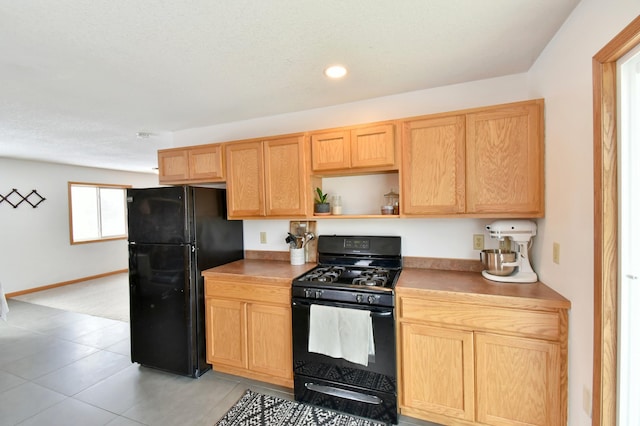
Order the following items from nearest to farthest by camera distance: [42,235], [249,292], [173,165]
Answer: [249,292] → [173,165] → [42,235]

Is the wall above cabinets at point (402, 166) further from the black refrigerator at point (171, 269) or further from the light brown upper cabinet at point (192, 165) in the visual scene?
the black refrigerator at point (171, 269)

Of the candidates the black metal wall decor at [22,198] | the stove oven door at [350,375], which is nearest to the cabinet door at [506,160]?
the stove oven door at [350,375]

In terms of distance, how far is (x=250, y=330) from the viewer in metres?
2.32

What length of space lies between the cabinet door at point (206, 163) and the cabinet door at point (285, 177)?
53 centimetres

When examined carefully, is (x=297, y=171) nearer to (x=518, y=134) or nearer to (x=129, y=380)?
(x=518, y=134)

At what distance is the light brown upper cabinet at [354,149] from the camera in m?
2.16

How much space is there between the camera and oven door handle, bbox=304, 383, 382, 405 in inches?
75.7

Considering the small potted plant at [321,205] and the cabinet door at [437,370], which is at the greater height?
the small potted plant at [321,205]

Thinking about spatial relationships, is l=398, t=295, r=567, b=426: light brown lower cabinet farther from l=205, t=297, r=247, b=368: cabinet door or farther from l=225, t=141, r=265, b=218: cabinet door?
l=225, t=141, r=265, b=218: cabinet door

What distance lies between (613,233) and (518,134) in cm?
89

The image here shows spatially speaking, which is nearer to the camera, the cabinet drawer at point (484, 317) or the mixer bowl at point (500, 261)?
the cabinet drawer at point (484, 317)

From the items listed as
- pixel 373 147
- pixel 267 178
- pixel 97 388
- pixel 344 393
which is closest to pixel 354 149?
pixel 373 147

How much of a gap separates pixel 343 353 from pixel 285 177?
1.48 metres

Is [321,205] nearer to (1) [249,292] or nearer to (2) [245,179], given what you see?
(2) [245,179]
